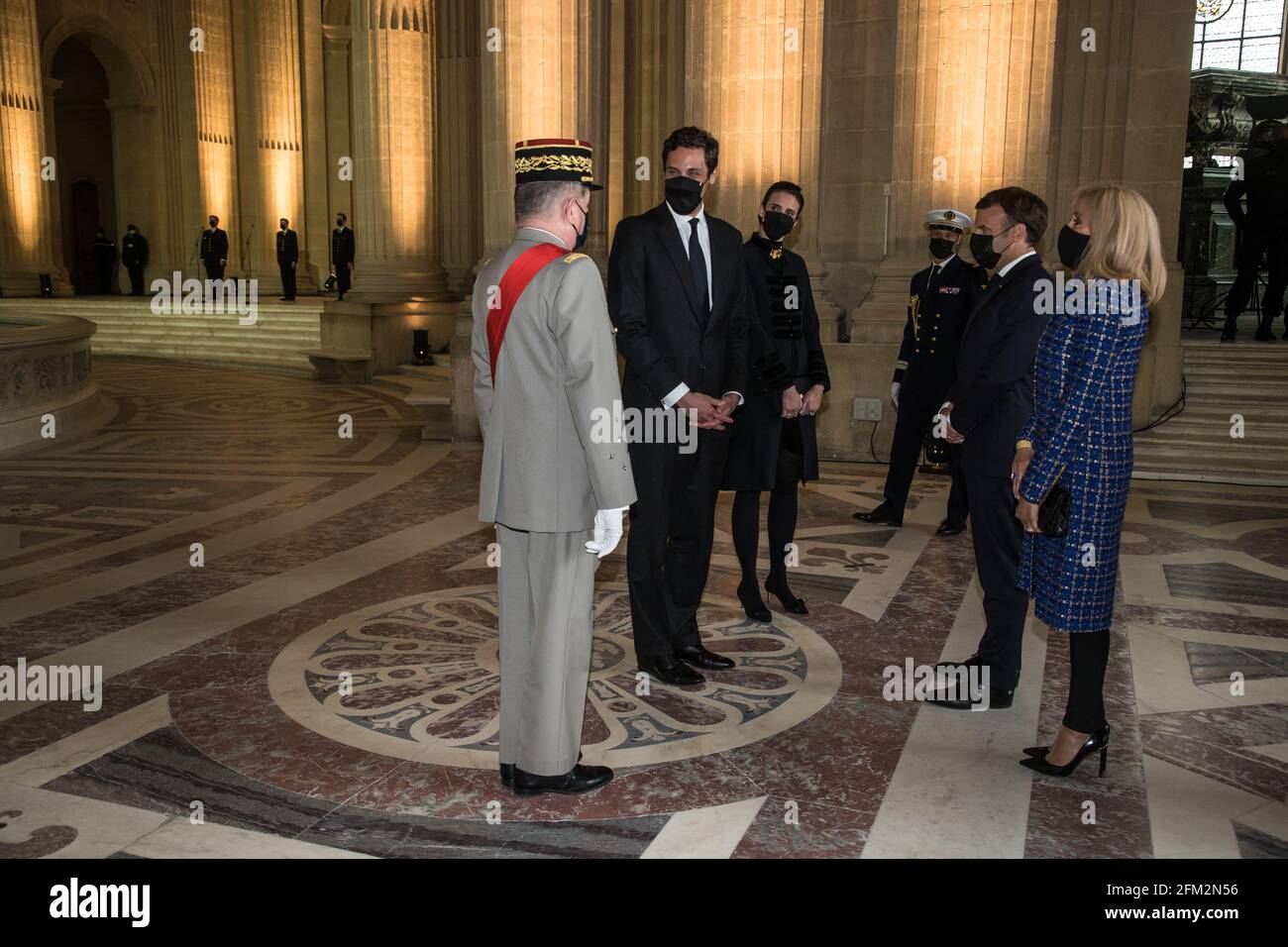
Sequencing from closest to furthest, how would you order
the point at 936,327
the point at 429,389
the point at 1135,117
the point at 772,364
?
1. the point at 772,364
2. the point at 936,327
3. the point at 1135,117
4. the point at 429,389

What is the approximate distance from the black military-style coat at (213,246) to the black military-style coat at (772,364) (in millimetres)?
20241

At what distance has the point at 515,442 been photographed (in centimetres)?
316

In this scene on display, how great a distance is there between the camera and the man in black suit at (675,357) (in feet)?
13.7

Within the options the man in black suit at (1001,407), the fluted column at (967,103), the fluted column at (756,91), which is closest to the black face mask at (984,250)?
the man in black suit at (1001,407)

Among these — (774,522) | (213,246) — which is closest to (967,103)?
(774,522)

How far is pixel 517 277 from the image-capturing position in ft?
10.1

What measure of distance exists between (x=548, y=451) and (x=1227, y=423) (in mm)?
8211

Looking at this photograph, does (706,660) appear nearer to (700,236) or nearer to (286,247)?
(700,236)

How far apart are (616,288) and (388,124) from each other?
39.3ft

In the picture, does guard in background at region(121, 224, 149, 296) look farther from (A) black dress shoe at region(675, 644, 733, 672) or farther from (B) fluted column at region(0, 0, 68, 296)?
(A) black dress shoe at region(675, 644, 733, 672)

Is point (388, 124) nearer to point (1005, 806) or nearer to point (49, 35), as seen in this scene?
point (1005, 806)

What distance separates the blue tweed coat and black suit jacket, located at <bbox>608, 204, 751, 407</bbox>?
1399 millimetres

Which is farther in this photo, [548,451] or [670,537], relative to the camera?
[670,537]

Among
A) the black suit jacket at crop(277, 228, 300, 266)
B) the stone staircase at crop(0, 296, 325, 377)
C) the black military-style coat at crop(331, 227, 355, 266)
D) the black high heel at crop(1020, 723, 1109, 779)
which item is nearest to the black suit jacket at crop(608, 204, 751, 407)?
the black high heel at crop(1020, 723, 1109, 779)
